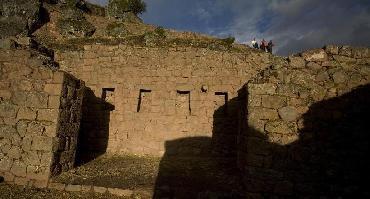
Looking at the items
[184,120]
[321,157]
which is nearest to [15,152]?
[184,120]

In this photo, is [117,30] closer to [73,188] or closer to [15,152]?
[15,152]

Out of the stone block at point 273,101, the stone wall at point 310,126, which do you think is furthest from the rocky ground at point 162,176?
the stone block at point 273,101

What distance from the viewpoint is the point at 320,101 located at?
6.07m

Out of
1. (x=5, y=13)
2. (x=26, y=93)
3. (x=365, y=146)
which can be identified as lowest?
(x=365, y=146)

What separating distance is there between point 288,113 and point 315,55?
1256 millimetres

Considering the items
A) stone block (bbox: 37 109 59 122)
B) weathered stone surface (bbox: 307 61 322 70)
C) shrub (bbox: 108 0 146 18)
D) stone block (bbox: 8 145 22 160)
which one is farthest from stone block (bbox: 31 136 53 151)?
shrub (bbox: 108 0 146 18)

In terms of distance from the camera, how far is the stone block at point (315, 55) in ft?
20.7

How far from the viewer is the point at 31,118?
292 inches

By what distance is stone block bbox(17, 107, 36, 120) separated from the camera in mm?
7426

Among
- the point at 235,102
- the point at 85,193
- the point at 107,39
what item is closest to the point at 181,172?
the point at 85,193

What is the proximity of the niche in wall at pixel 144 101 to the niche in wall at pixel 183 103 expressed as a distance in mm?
957

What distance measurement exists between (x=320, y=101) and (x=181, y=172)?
3924mm

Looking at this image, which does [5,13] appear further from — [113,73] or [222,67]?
[222,67]

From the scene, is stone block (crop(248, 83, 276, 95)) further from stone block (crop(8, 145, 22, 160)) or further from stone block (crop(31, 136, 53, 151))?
stone block (crop(8, 145, 22, 160))
